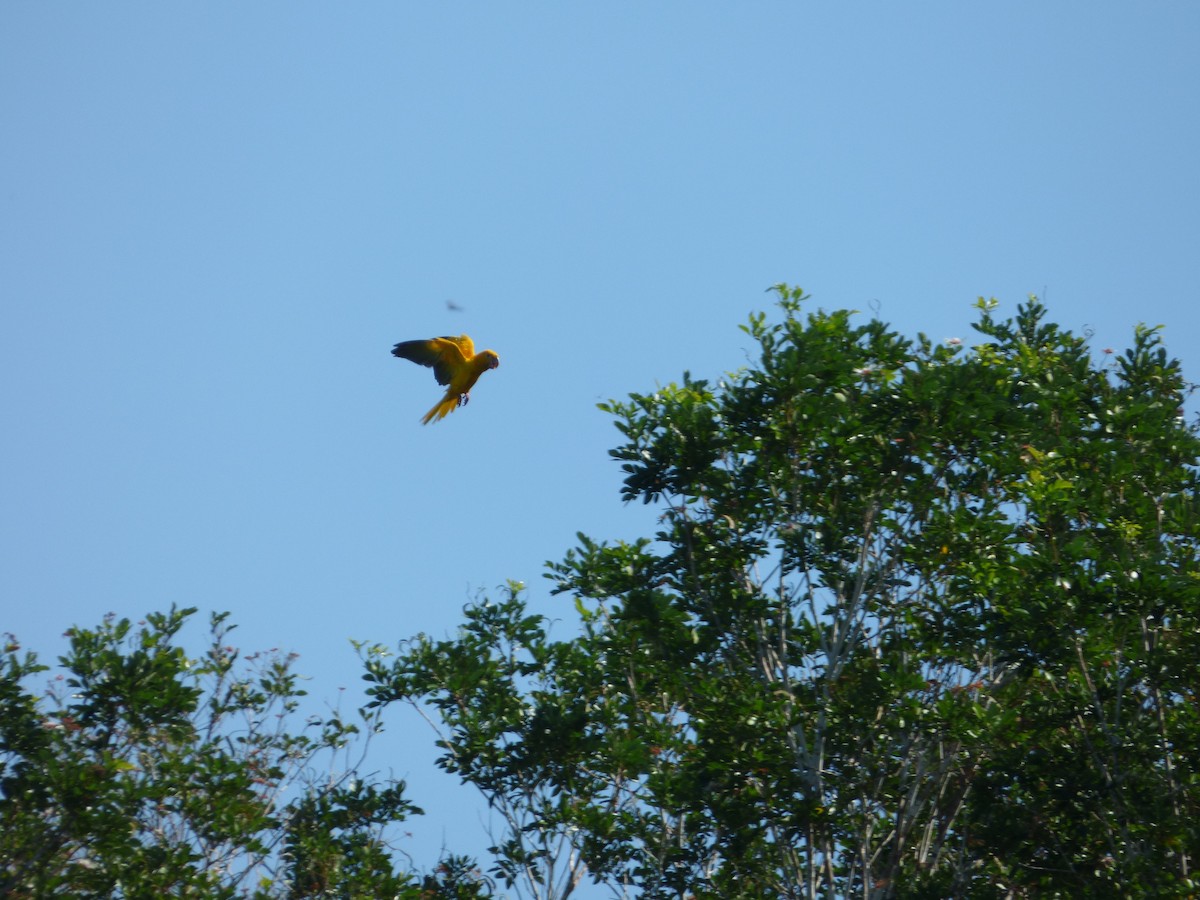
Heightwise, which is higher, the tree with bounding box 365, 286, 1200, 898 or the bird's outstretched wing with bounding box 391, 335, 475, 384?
the bird's outstretched wing with bounding box 391, 335, 475, 384

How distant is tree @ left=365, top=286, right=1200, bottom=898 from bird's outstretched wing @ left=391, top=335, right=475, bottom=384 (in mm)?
1799

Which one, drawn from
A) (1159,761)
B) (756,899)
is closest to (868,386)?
(1159,761)

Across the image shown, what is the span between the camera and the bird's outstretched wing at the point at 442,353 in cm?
1252

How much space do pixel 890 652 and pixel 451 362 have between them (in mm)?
4909

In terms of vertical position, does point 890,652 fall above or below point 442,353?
below

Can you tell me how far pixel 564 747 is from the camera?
505 inches

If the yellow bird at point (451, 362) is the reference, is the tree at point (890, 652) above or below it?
below

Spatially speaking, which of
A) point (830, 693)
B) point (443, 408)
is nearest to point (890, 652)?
point (830, 693)

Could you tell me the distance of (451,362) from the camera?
12.6 metres

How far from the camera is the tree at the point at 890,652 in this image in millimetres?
10492

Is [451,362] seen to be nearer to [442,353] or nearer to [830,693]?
[442,353]

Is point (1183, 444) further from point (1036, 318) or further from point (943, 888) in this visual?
point (943, 888)

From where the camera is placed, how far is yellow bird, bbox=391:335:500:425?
12.5m

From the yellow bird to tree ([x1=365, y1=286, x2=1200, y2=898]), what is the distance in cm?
168
